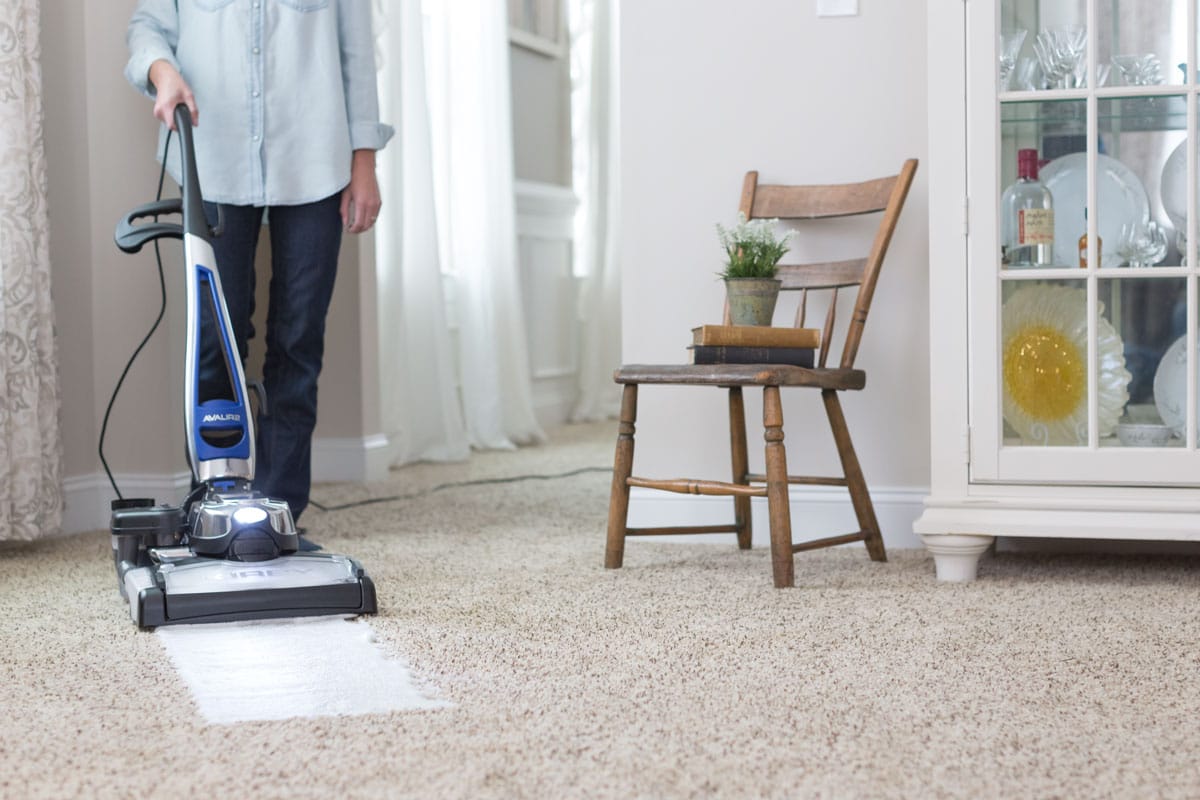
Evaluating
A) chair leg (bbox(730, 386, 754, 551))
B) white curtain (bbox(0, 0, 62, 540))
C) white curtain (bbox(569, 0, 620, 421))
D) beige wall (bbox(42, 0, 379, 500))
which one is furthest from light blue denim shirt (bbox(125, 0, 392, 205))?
white curtain (bbox(569, 0, 620, 421))

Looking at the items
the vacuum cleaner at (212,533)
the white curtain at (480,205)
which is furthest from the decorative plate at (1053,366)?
the white curtain at (480,205)

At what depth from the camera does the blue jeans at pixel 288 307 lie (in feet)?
7.55

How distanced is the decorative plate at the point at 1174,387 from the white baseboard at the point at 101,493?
1.74 meters

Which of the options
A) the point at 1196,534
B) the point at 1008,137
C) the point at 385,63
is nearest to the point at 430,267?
the point at 385,63

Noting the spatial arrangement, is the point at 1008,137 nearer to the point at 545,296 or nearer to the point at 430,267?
the point at 430,267

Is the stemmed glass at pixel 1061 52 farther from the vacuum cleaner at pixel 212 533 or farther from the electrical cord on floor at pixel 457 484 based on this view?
the electrical cord on floor at pixel 457 484

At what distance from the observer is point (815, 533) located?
237 centimetres

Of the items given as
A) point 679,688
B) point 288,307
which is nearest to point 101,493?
point 288,307

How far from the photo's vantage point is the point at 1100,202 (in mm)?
1998

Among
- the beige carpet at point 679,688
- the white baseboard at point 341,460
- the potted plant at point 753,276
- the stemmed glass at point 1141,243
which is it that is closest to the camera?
the beige carpet at point 679,688

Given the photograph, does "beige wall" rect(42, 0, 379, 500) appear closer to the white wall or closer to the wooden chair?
the white wall

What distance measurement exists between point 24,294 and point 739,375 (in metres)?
1.27

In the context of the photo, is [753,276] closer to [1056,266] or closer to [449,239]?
[1056,266]

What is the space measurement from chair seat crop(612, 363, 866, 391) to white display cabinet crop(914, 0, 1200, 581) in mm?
159
